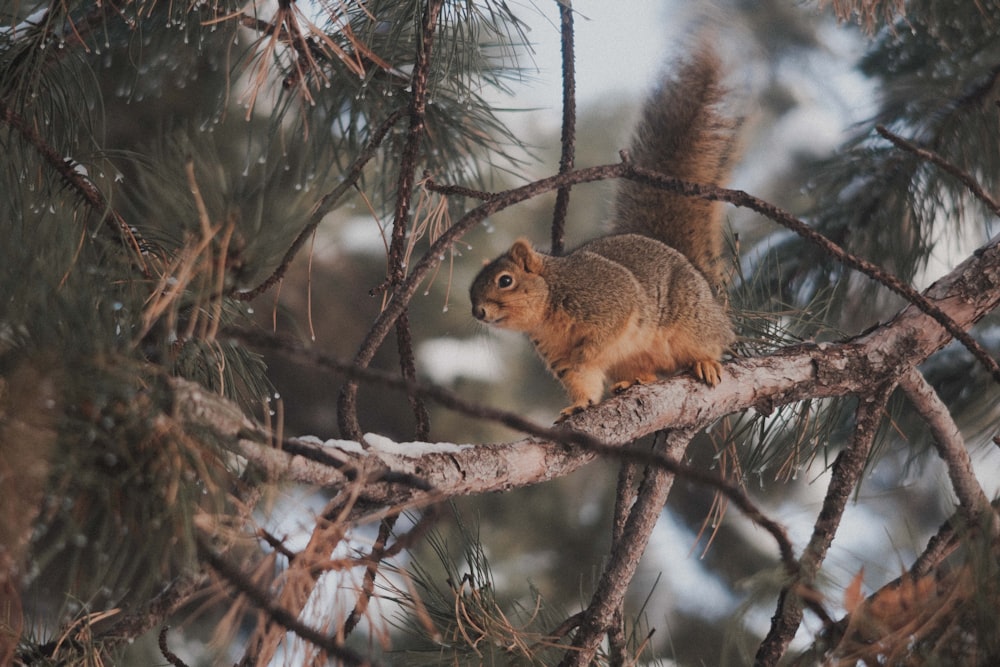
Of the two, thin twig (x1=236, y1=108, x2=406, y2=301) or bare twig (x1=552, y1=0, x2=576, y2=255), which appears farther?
bare twig (x1=552, y1=0, x2=576, y2=255)

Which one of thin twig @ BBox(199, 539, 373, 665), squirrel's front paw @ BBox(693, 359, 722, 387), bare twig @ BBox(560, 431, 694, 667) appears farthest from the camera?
squirrel's front paw @ BBox(693, 359, 722, 387)

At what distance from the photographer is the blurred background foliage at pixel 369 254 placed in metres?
0.46

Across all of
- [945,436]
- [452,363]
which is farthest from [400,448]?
[452,363]

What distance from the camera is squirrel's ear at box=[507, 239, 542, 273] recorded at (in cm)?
144

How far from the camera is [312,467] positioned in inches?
23.2

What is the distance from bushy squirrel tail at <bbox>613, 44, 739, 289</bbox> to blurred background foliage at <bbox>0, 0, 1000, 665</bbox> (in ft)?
0.15

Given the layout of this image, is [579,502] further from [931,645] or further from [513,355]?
[931,645]

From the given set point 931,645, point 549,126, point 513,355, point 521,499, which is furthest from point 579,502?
point 931,645

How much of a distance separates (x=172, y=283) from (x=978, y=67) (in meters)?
1.34

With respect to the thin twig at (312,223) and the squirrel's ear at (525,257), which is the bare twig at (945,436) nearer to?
the squirrel's ear at (525,257)

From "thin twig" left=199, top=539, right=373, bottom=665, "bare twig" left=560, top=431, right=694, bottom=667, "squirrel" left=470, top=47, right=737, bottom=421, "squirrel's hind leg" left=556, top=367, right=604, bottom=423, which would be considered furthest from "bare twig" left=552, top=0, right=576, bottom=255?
"thin twig" left=199, top=539, right=373, bottom=665

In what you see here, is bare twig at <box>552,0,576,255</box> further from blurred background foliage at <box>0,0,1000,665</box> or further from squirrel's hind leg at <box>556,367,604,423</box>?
squirrel's hind leg at <box>556,367,604,423</box>

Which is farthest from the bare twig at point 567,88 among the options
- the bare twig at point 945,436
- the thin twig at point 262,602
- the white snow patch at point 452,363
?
the white snow patch at point 452,363

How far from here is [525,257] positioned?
56.9 inches
